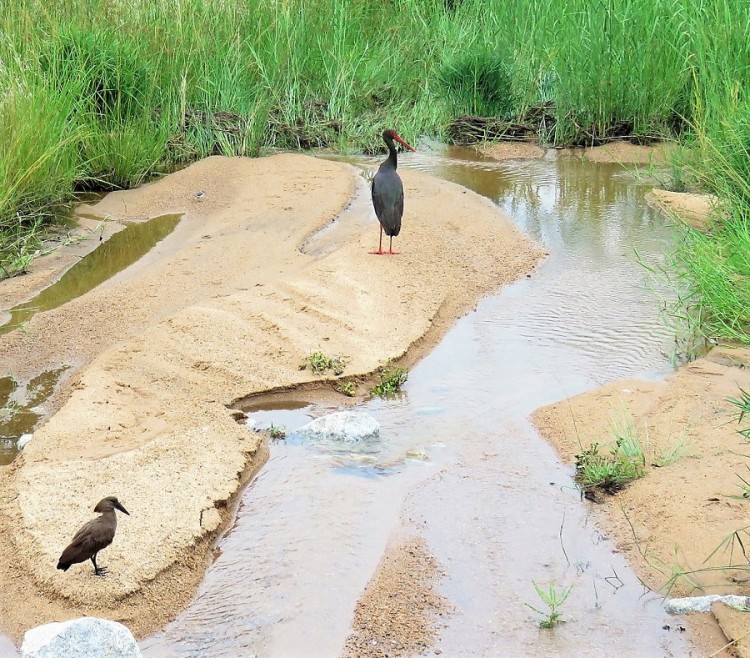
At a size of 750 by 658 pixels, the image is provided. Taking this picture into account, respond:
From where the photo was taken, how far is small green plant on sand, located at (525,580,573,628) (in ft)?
12.5

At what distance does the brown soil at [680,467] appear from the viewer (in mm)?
4090

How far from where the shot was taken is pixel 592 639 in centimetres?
377

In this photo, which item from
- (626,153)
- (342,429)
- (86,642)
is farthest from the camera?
(626,153)

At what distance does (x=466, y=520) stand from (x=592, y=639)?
0.92 metres

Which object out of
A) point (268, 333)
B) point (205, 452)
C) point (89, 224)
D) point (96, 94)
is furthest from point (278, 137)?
point (205, 452)

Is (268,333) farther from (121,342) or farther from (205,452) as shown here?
(205,452)

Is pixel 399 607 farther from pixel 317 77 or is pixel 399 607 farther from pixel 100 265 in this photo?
pixel 317 77

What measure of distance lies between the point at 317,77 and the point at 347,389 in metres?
7.02

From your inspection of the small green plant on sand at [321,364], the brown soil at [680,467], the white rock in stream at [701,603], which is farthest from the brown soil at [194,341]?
the white rock in stream at [701,603]

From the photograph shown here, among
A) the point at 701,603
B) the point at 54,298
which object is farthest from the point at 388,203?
the point at 701,603

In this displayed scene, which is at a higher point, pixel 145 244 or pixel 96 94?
pixel 96 94

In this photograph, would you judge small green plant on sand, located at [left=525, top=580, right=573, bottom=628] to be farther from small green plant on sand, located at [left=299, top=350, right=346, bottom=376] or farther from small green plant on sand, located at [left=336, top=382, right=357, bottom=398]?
small green plant on sand, located at [left=299, top=350, right=346, bottom=376]

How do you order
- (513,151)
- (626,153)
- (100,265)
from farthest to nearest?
(513,151), (626,153), (100,265)

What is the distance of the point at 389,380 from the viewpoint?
19.4 feet
